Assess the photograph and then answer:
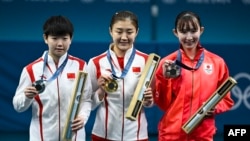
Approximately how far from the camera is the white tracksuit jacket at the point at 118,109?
495 cm

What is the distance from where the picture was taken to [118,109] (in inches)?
195

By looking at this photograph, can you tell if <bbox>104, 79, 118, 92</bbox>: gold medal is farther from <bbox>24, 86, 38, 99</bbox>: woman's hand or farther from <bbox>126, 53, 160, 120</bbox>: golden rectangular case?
<bbox>24, 86, 38, 99</bbox>: woman's hand

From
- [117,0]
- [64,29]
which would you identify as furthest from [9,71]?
[64,29]

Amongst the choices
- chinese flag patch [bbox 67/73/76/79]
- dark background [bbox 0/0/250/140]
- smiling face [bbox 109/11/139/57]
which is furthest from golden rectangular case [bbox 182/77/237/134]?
dark background [bbox 0/0/250/140]

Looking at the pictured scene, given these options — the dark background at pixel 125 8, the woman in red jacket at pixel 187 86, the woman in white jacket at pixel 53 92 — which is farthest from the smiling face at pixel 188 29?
the dark background at pixel 125 8

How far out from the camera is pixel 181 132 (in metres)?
4.92

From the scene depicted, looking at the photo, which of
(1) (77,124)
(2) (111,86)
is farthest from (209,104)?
(1) (77,124)

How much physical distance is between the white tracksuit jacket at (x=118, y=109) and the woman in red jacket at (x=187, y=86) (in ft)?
0.56

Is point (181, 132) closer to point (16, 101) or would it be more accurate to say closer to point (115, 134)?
point (115, 134)

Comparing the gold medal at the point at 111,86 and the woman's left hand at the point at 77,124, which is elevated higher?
the gold medal at the point at 111,86

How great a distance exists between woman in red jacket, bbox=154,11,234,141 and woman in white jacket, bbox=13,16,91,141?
0.55 m

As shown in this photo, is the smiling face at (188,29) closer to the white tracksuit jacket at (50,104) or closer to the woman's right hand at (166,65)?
the woman's right hand at (166,65)

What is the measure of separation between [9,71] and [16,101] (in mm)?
3128

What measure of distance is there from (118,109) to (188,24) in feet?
2.49
